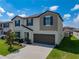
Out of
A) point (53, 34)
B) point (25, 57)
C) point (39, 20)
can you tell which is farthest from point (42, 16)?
point (25, 57)

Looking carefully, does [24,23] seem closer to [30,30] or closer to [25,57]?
[30,30]

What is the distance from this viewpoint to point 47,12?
22.7m

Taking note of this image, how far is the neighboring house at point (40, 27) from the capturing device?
22047 mm

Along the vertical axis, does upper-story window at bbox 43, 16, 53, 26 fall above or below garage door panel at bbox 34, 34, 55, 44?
above

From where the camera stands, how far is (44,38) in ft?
77.7

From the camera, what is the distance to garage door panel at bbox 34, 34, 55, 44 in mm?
22631

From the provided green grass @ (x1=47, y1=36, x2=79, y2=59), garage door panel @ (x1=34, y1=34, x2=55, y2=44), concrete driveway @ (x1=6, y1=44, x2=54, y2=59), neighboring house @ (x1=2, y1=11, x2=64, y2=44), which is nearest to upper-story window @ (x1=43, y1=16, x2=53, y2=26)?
neighboring house @ (x1=2, y1=11, x2=64, y2=44)

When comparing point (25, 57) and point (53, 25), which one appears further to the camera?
point (53, 25)

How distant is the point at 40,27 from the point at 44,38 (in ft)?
8.20

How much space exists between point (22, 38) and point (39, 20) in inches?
232

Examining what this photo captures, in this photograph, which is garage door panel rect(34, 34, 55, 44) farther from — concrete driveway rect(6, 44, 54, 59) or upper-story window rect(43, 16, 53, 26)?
concrete driveway rect(6, 44, 54, 59)

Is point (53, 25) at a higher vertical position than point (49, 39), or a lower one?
higher

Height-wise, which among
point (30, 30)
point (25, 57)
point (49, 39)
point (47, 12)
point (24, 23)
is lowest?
point (25, 57)

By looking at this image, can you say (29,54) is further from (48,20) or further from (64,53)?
(48,20)
